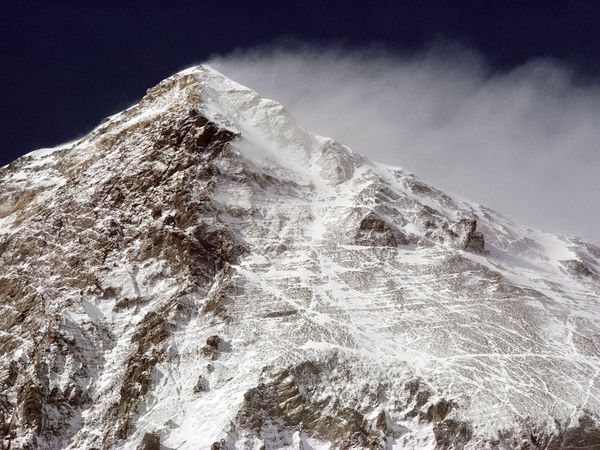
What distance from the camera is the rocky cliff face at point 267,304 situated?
95125mm

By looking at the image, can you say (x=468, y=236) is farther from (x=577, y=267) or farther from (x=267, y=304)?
(x=267, y=304)

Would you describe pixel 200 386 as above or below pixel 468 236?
below

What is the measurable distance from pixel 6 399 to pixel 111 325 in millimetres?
17195

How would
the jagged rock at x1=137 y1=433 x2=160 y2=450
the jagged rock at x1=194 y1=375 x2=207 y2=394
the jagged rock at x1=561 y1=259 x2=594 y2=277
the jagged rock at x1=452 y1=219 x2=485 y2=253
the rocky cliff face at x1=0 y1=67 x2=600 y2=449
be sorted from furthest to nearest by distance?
1. the jagged rock at x1=561 y1=259 x2=594 y2=277
2. the jagged rock at x1=452 y1=219 x2=485 y2=253
3. the jagged rock at x1=194 y1=375 x2=207 y2=394
4. the rocky cliff face at x1=0 y1=67 x2=600 y2=449
5. the jagged rock at x1=137 y1=433 x2=160 y2=450

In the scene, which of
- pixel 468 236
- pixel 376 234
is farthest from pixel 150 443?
pixel 468 236

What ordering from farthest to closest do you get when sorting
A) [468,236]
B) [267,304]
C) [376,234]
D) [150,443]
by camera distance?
[468,236]
[376,234]
[267,304]
[150,443]

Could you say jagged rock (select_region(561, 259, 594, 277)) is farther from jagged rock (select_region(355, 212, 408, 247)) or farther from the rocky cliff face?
jagged rock (select_region(355, 212, 408, 247))

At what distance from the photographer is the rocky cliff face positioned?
95.1 m

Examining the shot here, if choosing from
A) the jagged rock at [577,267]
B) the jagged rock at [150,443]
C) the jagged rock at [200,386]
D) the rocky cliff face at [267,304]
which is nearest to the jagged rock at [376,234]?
the rocky cliff face at [267,304]

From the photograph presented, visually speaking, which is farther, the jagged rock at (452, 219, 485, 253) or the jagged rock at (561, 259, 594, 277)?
the jagged rock at (561, 259, 594, 277)

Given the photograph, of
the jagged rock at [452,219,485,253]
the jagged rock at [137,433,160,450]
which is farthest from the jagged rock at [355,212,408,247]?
the jagged rock at [137,433,160,450]

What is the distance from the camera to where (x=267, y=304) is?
370 ft

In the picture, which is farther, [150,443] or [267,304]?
[267,304]

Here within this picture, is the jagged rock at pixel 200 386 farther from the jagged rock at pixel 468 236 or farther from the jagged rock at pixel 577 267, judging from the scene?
the jagged rock at pixel 577 267
